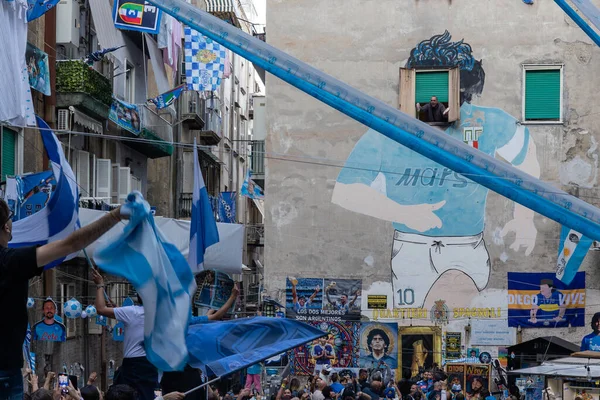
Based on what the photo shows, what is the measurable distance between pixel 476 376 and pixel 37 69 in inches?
477

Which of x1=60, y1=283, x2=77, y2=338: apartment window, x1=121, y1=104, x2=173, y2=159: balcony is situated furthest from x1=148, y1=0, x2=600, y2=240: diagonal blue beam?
x1=121, y1=104, x2=173, y2=159: balcony

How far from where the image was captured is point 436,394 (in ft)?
60.7

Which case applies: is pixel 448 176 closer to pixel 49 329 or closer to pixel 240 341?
pixel 49 329

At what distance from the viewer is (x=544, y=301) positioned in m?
29.9

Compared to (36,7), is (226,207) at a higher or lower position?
lower

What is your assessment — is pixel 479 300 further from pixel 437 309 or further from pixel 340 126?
pixel 340 126

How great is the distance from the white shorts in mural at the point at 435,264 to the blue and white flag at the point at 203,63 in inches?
285

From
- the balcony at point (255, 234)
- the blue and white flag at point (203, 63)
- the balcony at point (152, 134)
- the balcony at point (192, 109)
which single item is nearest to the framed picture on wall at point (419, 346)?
the blue and white flag at point (203, 63)

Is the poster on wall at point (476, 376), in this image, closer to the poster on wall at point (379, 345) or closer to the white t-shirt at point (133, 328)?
the poster on wall at point (379, 345)

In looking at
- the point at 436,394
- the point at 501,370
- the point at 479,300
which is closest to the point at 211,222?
the point at 436,394

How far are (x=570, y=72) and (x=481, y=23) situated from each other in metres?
2.84

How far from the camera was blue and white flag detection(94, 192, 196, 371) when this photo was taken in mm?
4641

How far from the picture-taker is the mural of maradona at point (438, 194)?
30.5 m

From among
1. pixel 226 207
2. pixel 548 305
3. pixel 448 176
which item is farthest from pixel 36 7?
pixel 226 207
